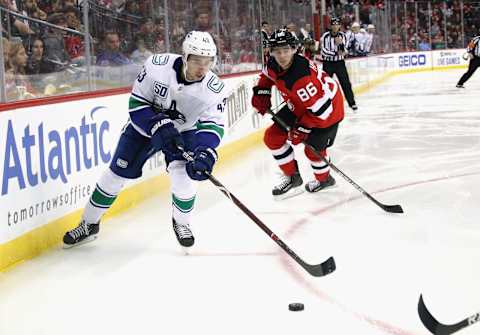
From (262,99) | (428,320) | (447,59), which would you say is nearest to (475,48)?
(447,59)

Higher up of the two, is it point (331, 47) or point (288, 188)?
point (331, 47)

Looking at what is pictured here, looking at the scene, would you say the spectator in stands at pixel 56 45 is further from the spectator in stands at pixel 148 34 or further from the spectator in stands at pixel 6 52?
the spectator in stands at pixel 148 34

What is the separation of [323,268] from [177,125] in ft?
3.37

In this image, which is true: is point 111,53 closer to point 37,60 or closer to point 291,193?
point 37,60

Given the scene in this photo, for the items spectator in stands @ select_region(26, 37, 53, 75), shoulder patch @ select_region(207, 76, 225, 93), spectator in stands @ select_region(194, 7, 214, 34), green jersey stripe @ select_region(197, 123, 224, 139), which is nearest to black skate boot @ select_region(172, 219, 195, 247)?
green jersey stripe @ select_region(197, 123, 224, 139)

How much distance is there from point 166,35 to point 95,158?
2.08 m

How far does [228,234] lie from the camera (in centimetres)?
391

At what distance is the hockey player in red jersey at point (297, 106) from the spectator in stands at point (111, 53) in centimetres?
106

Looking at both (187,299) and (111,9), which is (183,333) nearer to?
(187,299)

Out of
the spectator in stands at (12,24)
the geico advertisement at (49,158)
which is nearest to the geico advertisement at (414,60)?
the geico advertisement at (49,158)

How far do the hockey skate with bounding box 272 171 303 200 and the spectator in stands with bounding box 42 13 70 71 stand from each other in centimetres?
152

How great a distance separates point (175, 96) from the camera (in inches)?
133

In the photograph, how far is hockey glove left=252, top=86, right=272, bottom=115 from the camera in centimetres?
472

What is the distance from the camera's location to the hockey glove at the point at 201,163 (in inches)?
125
